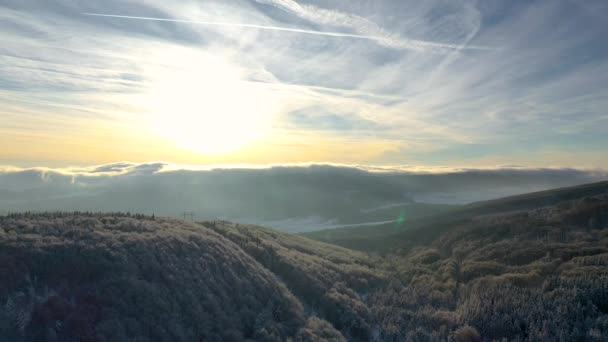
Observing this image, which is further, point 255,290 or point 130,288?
point 255,290

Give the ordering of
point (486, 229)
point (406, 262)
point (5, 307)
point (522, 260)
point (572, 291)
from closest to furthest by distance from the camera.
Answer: point (5, 307), point (572, 291), point (522, 260), point (406, 262), point (486, 229)

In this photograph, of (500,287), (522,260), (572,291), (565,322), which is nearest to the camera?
(565,322)

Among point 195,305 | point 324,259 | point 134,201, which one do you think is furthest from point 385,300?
point 134,201

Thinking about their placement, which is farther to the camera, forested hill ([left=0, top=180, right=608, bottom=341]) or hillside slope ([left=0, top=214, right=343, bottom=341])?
forested hill ([left=0, top=180, right=608, bottom=341])

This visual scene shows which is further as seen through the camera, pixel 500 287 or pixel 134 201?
pixel 134 201

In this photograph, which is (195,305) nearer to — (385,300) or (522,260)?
(385,300)

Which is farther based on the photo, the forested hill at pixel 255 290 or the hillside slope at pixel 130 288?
the forested hill at pixel 255 290

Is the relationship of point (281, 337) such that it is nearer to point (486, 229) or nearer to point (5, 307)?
point (5, 307)

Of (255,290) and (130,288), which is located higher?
(130,288)

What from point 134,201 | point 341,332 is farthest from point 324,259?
point 134,201

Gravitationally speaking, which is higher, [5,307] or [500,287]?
[5,307]
